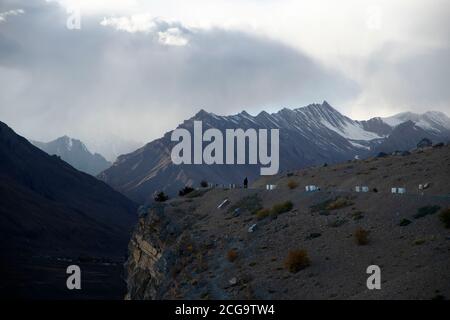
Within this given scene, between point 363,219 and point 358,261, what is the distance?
6.44 meters

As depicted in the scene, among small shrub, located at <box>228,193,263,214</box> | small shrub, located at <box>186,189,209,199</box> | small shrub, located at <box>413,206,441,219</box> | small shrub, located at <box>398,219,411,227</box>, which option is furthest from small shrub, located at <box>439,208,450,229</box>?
small shrub, located at <box>186,189,209,199</box>

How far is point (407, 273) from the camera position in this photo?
98.2ft

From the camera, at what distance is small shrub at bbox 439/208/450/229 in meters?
35.0

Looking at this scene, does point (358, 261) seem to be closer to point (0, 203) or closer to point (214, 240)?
point (214, 240)

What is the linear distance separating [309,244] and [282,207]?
978 centimetres

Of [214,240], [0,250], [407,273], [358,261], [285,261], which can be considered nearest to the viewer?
[407,273]

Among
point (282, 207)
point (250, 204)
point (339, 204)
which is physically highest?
point (250, 204)

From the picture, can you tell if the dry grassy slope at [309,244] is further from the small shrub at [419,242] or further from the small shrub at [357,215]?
the small shrub at [419,242]

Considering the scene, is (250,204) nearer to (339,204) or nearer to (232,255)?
(339,204)

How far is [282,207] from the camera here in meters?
48.7

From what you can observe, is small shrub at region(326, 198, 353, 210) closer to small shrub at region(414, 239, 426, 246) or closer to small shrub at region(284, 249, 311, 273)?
small shrub at region(284, 249, 311, 273)

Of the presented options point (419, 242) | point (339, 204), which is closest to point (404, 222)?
point (419, 242)

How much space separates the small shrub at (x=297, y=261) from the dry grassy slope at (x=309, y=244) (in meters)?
0.39
